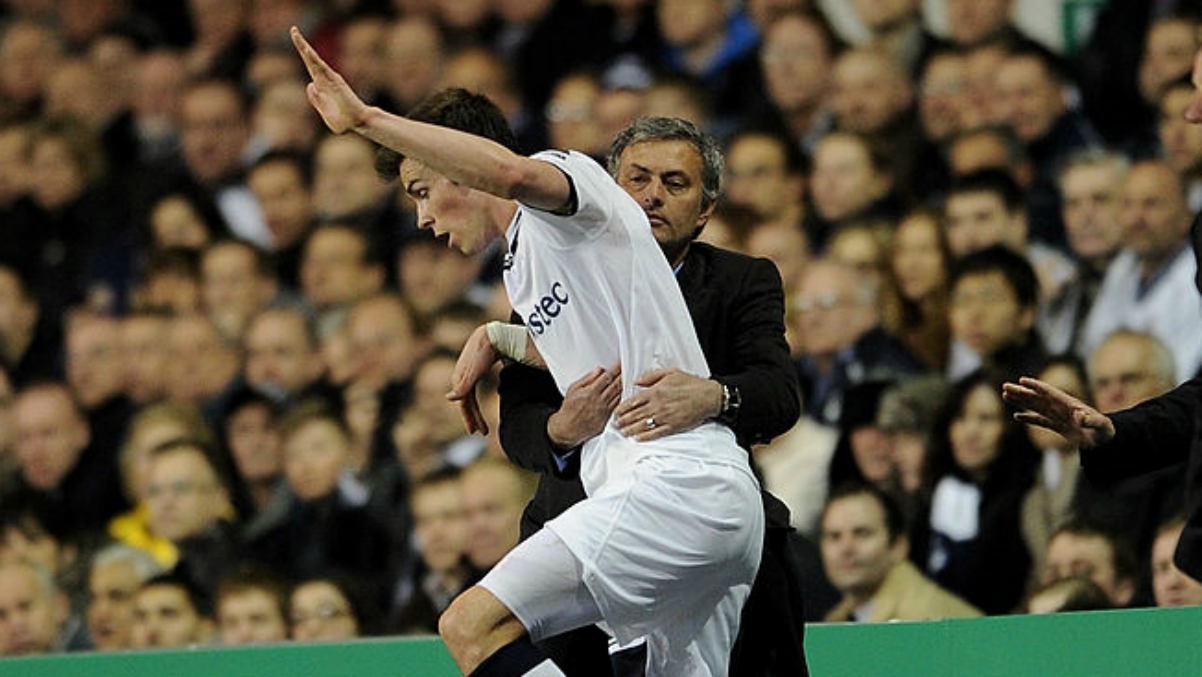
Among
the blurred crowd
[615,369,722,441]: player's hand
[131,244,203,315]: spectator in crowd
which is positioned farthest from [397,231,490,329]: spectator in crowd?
[615,369,722,441]: player's hand

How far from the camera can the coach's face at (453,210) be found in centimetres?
349

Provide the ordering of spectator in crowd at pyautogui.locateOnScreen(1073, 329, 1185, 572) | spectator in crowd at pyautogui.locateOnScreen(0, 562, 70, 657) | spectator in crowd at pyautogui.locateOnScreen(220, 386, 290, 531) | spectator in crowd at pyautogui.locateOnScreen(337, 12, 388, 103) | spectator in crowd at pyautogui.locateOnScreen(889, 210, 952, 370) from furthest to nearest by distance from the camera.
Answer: spectator in crowd at pyautogui.locateOnScreen(337, 12, 388, 103), spectator in crowd at pyautogui.locateOnScreen(220, 386, 290, 531), spectator in crowd at pyautogui.locateOnScreen(0, 562, 70, 657), spectator in crowd at pyautogui.locateOnScreen(889, 210, 952, 370), spectator in crowd at pyautogui.locateOnScreen(1073, 329, 1185, 572)

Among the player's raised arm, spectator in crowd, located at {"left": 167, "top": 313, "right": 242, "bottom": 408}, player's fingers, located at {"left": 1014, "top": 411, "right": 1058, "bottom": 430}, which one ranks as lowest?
spectator in crowd, located at {"left": 167, "top": 313, "right": 242, "bottom": 408}

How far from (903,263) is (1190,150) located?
72 cm

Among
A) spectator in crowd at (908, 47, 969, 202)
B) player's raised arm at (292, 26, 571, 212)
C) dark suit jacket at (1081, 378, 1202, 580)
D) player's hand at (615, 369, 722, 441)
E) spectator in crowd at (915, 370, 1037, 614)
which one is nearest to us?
player's raised arm at (292, 26, 571, 212)

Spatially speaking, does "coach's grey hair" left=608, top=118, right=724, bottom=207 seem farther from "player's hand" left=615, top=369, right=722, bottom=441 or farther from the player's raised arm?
the player's raised arm

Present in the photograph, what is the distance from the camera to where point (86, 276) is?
718cm

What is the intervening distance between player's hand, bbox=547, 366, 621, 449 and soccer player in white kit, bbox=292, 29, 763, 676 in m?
0.02

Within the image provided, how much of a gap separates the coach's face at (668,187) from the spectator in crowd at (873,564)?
1441 mm

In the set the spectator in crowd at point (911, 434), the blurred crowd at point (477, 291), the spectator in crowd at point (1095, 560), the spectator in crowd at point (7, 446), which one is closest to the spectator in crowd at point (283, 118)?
the blurred crowd at point (477, 291)

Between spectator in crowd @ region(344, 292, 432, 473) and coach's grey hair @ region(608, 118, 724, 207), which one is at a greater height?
coach's grey hair @ region(608, 118, 724, 207)

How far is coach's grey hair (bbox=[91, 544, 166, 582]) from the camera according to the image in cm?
619

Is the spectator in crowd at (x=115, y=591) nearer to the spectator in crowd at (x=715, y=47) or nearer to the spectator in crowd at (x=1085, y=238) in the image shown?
the spectator in crowd at (x=715, y=47)

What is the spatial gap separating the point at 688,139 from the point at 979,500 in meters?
1.60
